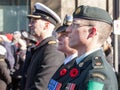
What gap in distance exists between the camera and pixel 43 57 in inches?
170

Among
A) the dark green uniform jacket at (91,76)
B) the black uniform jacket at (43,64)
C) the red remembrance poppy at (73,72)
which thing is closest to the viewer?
the dark green uniform jacket at (91,76)

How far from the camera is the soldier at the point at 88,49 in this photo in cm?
273

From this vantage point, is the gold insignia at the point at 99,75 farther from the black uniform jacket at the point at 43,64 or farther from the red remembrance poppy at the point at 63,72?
the black uniform jacket at the point at 43,64

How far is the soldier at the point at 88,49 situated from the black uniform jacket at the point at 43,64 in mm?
1242

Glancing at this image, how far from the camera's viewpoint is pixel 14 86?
7.41 m

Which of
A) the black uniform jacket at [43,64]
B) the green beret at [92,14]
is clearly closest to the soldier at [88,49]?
the green beret at [92,14]

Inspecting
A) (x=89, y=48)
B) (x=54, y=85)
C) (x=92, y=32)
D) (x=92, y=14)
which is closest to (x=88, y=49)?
(x=89, y=48)

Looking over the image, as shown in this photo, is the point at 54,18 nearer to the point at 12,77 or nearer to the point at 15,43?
the point at 12,77

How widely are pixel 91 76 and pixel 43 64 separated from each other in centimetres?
162

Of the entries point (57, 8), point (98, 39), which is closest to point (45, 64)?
point (98, 39)

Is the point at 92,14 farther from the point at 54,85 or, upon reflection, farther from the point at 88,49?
the point at 54,85

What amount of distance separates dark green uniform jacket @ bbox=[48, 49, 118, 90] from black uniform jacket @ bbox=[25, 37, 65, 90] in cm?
122

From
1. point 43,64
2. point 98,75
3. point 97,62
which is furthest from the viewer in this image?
point 43,64

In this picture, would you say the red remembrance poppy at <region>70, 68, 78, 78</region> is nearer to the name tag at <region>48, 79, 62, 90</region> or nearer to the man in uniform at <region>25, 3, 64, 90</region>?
the name tag at <region>48, 79, 62, 90</region>
